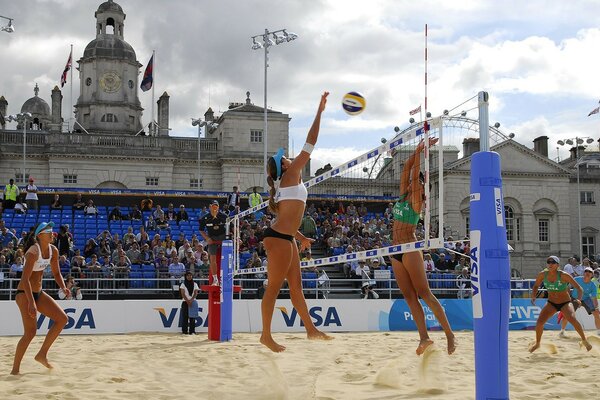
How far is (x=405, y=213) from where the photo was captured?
699 centimetres

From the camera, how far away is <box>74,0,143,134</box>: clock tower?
51750mm

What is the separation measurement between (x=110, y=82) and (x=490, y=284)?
50829 millimetres

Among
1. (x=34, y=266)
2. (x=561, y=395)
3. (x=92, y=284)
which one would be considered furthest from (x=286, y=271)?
(x=92, y=284)

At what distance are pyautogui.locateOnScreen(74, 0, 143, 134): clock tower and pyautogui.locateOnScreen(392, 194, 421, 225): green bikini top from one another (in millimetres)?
47039

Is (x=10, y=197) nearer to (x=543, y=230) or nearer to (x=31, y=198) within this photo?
(x=31, y=198)

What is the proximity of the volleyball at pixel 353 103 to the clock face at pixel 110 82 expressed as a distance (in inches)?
1901

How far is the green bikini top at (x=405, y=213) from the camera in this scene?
6934 millimetres

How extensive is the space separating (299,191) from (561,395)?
322cm

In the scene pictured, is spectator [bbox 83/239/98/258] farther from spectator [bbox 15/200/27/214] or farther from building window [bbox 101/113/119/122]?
building window [bbox 101/113/119/122]

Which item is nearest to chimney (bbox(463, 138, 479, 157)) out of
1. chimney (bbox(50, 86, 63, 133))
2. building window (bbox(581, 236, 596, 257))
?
building window (bbox(581, 236, 596, 257))

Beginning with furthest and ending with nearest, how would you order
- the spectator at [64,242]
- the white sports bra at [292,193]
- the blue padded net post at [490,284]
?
the spectator at [64,242] < the white sports bra at [292,193] < the blue padded net post at [490,284]

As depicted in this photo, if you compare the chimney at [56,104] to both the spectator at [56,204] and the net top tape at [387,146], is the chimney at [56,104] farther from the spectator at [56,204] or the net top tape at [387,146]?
the net top tape at [387,146]

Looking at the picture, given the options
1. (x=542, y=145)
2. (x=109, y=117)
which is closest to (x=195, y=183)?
(x=109, y=117)

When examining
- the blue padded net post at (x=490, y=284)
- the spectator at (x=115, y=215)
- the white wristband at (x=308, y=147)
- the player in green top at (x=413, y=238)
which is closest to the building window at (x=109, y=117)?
the spectator at (x=115, y=215)
